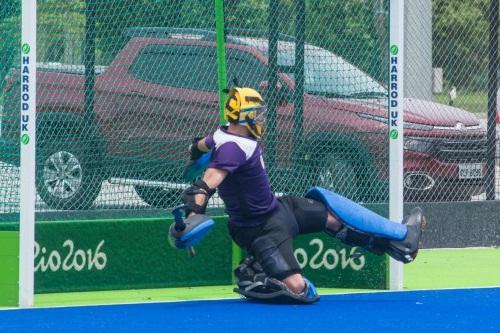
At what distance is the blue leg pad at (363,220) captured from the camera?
991 centimetres

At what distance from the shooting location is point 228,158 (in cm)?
942

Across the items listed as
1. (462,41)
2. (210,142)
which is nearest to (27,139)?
(210,142)

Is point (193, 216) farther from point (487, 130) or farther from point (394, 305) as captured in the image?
point (487, 130)

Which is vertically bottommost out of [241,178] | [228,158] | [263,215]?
[263,215]

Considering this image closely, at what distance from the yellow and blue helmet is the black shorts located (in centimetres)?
60

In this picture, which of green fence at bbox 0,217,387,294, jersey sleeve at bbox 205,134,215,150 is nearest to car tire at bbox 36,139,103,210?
green fence at bbox 0,217,387,294

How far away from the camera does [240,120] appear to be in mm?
9688

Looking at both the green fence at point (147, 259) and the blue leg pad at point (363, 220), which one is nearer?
the blue leg pad at point (363, 220)

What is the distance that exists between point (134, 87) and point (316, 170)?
63.8 inches

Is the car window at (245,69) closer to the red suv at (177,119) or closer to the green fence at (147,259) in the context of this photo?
the red suv at (177,119)

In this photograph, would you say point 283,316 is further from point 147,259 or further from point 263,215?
point 147,259

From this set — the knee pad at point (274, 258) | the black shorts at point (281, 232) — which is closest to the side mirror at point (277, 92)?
the black shorts at point (281, 232)

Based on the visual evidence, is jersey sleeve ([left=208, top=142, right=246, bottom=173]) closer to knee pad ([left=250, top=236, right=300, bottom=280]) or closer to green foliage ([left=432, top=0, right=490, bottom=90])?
knee pad ([left=250, top=236, right=300, bottom=280])

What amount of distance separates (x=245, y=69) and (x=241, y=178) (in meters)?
1.63
